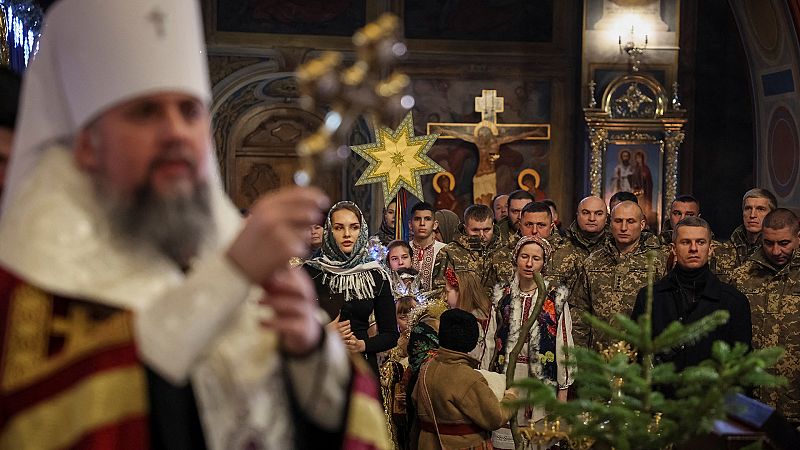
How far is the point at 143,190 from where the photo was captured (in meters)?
2.16

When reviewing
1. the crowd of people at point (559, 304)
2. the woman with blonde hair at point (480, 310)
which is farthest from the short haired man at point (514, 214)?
the woman with blonde hair at point (480, 310)

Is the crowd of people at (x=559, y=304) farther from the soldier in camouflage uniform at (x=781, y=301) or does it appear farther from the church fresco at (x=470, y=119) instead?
the church fresco at (x=470, y=119)

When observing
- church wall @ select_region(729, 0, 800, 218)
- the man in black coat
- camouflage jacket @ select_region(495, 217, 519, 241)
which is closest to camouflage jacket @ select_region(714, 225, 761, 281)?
the man in black coat

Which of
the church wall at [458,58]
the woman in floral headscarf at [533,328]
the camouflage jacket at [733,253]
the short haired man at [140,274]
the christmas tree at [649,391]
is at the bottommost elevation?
the woman in floral headscarf at [533,328]

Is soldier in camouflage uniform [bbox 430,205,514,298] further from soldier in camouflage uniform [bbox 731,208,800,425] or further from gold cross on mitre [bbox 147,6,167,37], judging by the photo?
gold cross on mitre [bbox 147,6,167,37]

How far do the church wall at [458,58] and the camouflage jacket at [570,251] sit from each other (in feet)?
27.8

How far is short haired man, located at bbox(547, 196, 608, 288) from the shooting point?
386 inches

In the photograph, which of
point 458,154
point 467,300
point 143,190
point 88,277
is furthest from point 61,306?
point 458,154

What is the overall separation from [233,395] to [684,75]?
17.2 meters

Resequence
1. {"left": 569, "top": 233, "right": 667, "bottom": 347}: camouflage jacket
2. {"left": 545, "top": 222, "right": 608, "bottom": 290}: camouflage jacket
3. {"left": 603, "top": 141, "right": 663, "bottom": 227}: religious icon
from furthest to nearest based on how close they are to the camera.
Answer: {"left": 603, "top": 141, "right": 663, "bottom": 227}: religious icon → {"left": 545, "top": 222, "right": 608, "bottom": 290}: camouflage jacket → {"left": 569, "top": 233, "right": 667, "bottom": 347}: camouflage jacket

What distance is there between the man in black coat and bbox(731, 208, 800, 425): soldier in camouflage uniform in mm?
821

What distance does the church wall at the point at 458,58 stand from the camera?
61.2 ft

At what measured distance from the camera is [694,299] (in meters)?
7.57

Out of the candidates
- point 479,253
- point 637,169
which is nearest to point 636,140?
point 637,169
